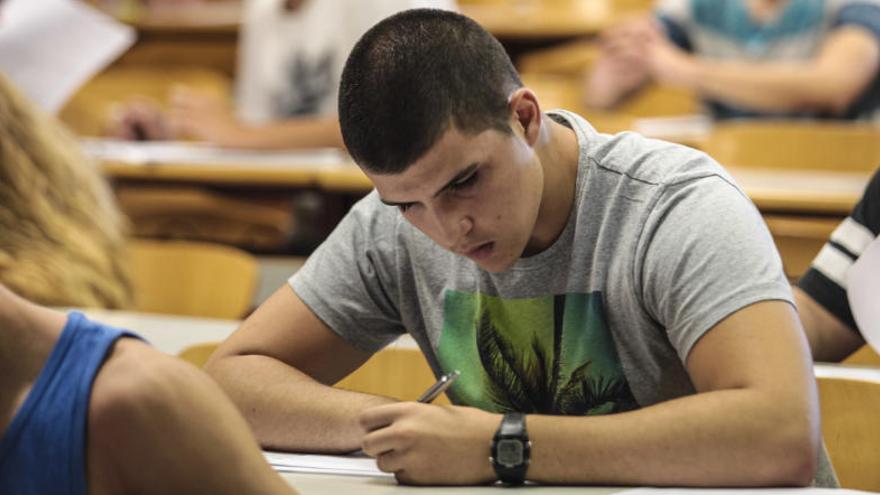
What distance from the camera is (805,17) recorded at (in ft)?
12.9

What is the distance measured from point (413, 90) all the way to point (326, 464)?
395 millimetres

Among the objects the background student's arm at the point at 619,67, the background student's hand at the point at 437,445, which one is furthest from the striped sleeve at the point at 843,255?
the background student's arm at the point at 619,67

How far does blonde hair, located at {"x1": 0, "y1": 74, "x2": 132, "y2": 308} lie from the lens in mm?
2189

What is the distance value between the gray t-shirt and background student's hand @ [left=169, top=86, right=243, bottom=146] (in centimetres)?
219

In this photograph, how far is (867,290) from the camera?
4.63ft

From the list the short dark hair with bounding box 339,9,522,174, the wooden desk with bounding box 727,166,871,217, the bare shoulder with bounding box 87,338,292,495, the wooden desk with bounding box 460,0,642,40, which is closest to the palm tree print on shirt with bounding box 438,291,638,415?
the short dark hair with bounding box 339,9,522,174

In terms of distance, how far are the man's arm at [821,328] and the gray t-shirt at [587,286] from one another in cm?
32

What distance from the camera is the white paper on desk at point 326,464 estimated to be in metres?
1.33

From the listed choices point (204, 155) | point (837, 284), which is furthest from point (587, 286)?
point (204, 155)

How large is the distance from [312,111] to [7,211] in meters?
1.84

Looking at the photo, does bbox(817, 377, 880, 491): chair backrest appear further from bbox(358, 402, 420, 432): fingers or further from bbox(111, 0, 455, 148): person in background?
bbox(111, 0, 455, 148): person in background

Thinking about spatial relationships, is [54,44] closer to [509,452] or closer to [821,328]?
[821,328]

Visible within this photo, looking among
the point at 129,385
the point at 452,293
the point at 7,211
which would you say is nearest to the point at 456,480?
the point at 452,293

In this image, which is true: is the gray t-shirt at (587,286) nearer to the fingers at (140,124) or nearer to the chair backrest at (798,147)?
the chair backrest at (798,147)
